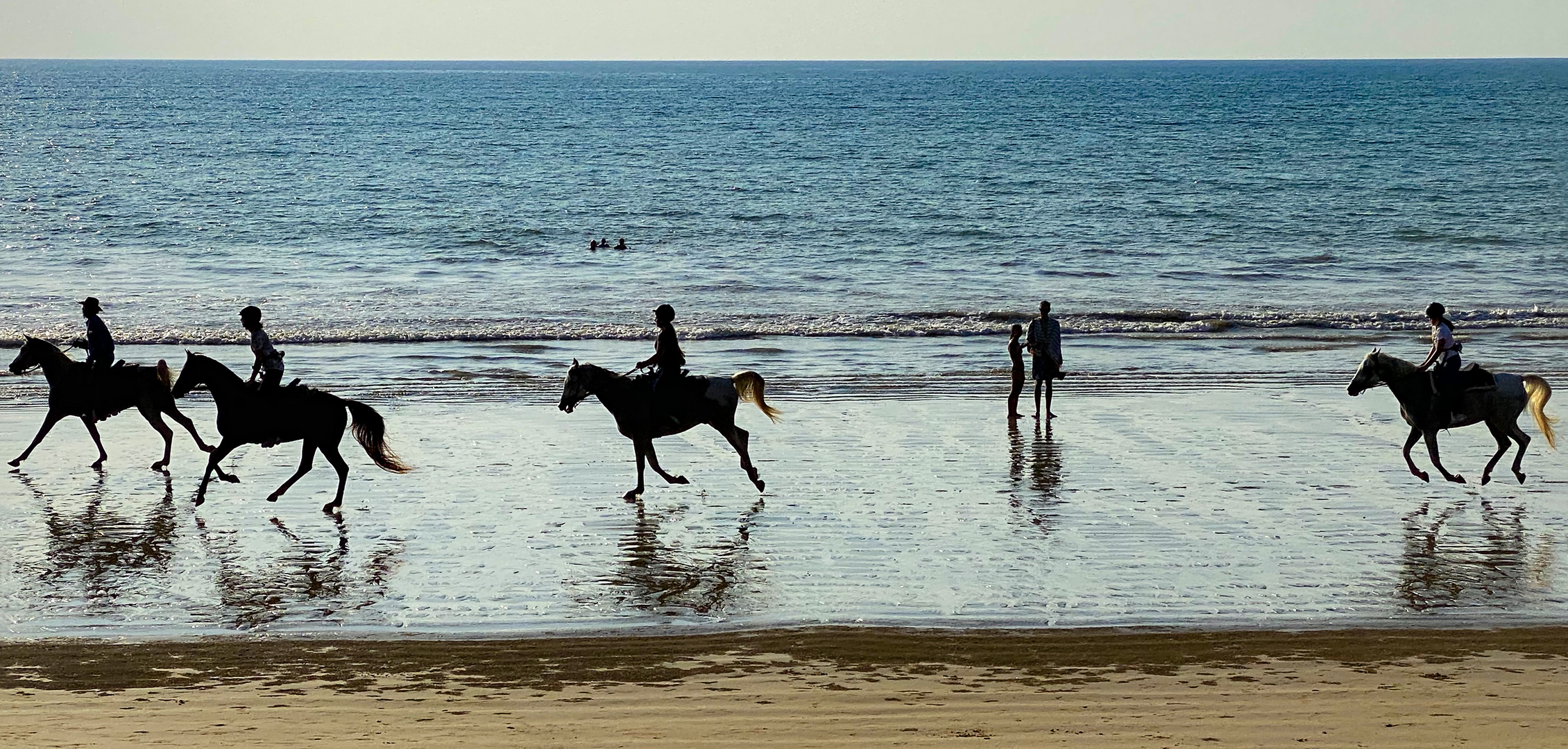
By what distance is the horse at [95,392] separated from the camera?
13930 mm

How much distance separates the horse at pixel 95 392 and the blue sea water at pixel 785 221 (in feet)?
35.7

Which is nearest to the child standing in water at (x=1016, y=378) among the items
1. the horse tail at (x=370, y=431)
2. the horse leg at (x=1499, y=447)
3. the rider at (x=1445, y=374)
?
the rider at (x=1445, y=374)

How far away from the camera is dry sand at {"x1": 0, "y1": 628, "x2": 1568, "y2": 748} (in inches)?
291

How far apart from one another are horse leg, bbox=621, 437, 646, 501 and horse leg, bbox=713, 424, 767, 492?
689mm

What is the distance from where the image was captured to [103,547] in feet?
36.5

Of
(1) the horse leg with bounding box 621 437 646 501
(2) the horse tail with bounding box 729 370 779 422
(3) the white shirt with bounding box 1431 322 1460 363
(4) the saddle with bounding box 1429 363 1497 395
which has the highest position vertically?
(3) the white shirt with bounding box 1431 322 1460 363

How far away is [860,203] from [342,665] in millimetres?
48416

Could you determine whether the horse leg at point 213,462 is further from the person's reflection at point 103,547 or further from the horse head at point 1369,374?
the horse head at point 1369,374

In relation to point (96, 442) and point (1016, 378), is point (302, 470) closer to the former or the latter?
point (96, 442)

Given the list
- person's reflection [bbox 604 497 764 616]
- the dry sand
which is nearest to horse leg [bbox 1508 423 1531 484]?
the dry sand

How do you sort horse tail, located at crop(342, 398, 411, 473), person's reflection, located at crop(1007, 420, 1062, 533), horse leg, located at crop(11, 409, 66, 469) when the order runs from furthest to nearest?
horse leg, located at crop(11, 409, 66, 469)
horse tail, located at crop(342, 398, 411, 473)
person's reflection, located at crop(1007, 420, 1062, 533)

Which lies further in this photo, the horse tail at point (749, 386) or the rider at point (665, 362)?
the horse tail at point (749, 386)

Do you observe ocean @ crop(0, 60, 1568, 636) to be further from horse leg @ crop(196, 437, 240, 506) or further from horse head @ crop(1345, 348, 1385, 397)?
horse head @ crop(1345, 348, 1385, 397)

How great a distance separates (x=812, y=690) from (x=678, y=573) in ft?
8.39
